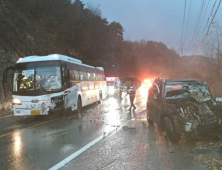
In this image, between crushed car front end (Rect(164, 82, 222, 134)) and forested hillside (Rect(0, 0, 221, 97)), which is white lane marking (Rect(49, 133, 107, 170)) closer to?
crushed car front end (Rect(164, 82, 222, 134))

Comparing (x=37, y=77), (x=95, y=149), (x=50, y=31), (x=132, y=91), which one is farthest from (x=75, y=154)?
(x=50, y=31)

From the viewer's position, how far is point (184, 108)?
6.80 m

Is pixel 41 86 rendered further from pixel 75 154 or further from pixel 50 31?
pixel 50 31

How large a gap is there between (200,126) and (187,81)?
272 cm

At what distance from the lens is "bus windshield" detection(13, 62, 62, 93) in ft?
37.8

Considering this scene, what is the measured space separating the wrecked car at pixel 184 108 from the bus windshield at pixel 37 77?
524cm

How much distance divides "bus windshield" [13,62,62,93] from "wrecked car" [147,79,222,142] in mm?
5244

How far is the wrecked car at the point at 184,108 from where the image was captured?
6445mm

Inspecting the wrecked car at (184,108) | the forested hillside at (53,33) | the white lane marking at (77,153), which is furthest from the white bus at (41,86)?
the forested hillside at (53,33)

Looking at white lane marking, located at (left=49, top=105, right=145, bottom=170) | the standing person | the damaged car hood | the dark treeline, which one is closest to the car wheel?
the damaged car hood

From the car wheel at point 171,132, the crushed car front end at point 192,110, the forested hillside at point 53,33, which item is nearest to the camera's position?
the crushed car front end at point 192,110

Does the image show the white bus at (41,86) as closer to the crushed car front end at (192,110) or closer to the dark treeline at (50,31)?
the crushed car front end at (192,110)

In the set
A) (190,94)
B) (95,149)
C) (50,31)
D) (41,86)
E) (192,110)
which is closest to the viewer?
(95,149)

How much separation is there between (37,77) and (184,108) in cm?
748
